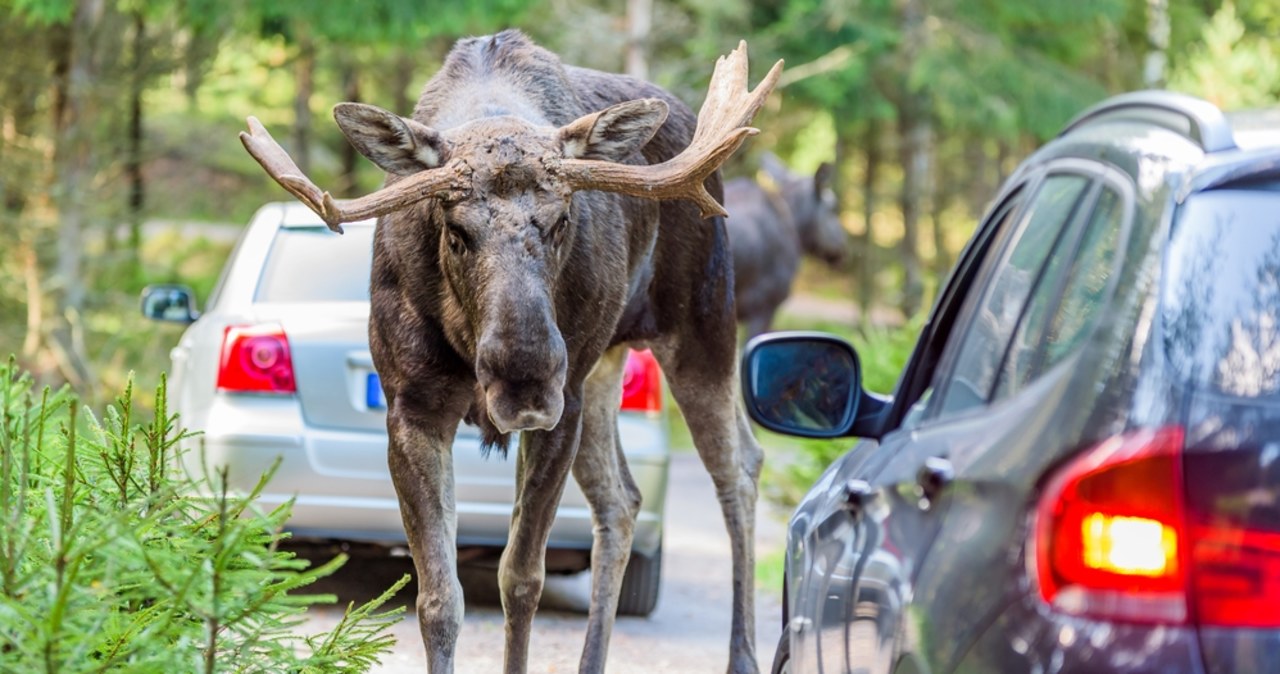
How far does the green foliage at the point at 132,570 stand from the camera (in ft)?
10.0

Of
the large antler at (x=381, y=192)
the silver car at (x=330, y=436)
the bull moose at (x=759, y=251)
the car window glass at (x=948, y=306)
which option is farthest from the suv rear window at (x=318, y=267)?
the bull moose at (x=759, y=251)

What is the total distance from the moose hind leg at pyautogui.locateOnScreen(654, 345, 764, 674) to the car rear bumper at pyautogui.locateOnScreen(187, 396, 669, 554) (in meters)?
0.73

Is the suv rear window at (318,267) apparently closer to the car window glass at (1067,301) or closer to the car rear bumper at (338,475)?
the car rear bumper at (338,475)

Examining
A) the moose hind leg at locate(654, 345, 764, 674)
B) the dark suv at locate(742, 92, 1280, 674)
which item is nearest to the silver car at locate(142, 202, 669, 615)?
the moose hind leg at locate(654, 345, 764, 674)

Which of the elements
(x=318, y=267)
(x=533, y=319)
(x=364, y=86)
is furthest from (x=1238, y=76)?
(x=364, y=86)

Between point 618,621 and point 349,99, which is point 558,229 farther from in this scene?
point 349,99

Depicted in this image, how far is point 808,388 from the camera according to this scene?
3895 millimetres

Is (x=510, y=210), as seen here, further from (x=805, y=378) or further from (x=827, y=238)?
(x=827, y=238)

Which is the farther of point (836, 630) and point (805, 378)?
point (805, 378)

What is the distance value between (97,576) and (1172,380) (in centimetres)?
205

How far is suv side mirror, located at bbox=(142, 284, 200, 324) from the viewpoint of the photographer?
868 cm

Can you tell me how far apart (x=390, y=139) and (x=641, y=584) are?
3.75 m

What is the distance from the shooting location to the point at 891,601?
8.79 feet

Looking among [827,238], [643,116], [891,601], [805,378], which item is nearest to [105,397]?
[827,238]
